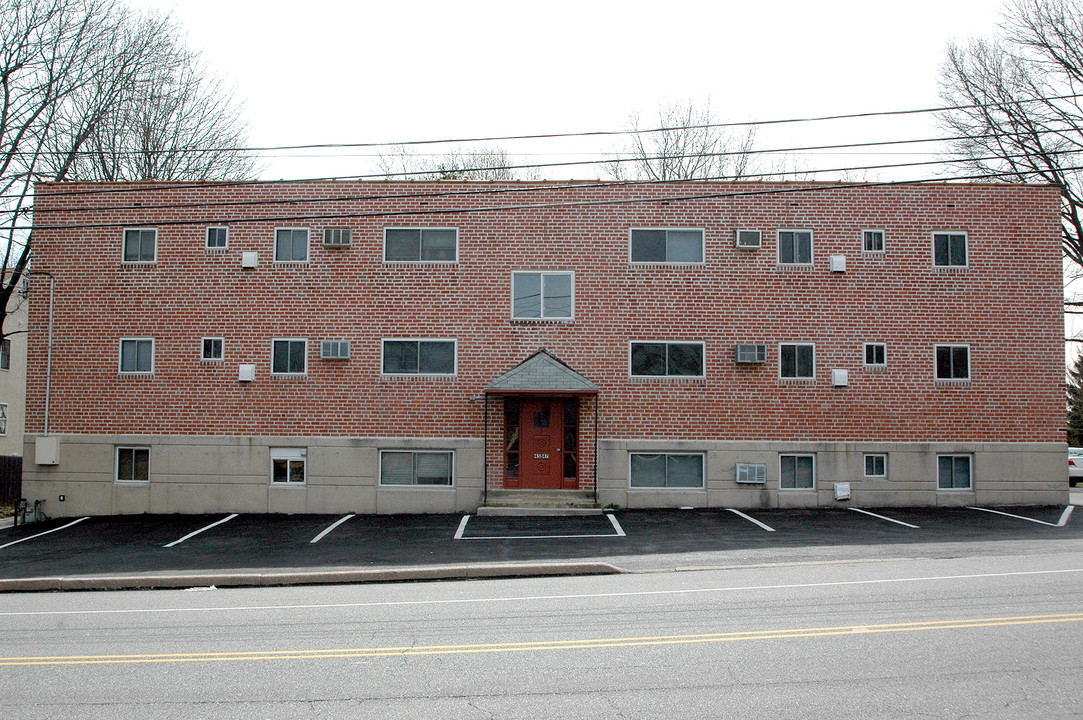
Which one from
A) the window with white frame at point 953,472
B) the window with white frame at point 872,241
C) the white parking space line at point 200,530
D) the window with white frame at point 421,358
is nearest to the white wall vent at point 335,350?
the window with white frame at point 421,358

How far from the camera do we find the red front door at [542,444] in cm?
1988

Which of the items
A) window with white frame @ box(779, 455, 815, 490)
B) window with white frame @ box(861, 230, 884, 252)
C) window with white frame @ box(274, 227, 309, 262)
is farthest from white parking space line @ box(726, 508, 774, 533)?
window with white frame @ box(274, 227, 309, 262)

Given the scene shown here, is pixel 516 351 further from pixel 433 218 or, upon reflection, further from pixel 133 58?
pixel 133 58

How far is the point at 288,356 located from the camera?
66.4ft

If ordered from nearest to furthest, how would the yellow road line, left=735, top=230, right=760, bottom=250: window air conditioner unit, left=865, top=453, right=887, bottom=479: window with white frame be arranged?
the yellow road line, left=865, top=453, right=887, bottom=479: window with white frame, left=735, top=230, right=760, bottom=250: window air conditioner unit

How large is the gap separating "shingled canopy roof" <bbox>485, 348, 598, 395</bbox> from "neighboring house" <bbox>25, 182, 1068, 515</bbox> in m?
0.31

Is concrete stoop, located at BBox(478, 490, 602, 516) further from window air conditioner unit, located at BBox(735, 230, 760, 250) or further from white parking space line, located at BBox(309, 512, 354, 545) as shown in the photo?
window air conditioner unit, located at BBox(735, 230, 760, 250)

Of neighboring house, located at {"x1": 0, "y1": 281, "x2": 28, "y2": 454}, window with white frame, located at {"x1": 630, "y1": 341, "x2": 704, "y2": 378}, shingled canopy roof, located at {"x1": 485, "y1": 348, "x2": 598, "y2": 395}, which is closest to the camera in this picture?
shingled canopy roof, located at {"x1": 485, "y1": 348, "x2": 598, "y2": 395}

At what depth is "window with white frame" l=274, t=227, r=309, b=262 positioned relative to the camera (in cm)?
2042

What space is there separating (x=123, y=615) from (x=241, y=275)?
11.8 meters

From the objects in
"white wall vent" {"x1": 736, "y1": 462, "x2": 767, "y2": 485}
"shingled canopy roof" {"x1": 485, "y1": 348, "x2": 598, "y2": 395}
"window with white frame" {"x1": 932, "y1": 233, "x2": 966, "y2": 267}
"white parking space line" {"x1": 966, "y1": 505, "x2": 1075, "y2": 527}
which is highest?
"window with white frame" {"x1": 932, "y1": 233, "x2": 966, "y2": 267}

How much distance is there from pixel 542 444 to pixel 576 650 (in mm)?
12307

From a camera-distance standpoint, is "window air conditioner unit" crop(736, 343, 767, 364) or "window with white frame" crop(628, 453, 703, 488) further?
"window with white frame" crop(628, 453, 703, 488)

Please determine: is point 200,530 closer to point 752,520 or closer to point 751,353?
point 752,520
